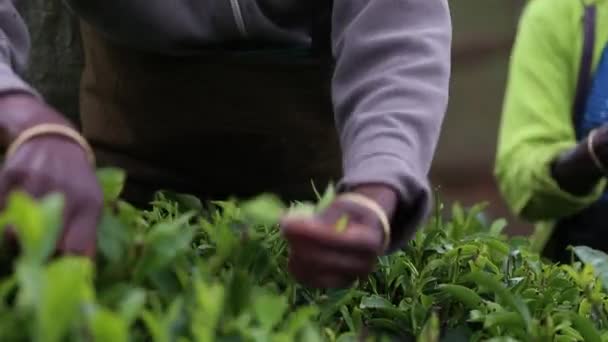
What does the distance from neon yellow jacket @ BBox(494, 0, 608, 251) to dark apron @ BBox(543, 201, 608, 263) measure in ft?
0.06

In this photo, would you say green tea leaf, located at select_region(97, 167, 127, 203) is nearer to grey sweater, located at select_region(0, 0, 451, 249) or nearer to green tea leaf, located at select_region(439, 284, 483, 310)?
grey sweater, located at select_region(0, 0, 451, 249)

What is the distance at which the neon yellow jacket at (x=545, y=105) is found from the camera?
7.63 ft

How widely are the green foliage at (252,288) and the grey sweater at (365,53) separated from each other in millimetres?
92

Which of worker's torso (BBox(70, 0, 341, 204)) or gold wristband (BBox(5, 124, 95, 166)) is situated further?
worker's torso (BBox(70, 0, 341, 204))

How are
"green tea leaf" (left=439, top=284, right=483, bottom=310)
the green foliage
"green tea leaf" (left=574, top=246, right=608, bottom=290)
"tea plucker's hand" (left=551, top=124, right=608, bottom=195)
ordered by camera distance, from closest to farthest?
the green foliage < "green tea leaf" (left=439, top=284, right=483, bottom=310) < "green tea leaf" (left=574, top=246, right=608, bottom=290) < "tea plucker's hand" (left=551, top=124, right=608, bottom=195)

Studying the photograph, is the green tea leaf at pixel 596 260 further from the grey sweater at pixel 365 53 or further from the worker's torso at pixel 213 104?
→ the worker's torso at pixel 213 104

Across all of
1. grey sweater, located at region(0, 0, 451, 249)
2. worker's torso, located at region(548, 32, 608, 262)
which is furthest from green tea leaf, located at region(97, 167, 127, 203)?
worker's torso, located at region(548, 32, 608, 262)

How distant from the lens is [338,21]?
1364 mm

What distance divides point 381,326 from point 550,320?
19cm

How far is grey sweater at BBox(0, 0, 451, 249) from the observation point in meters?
1.10

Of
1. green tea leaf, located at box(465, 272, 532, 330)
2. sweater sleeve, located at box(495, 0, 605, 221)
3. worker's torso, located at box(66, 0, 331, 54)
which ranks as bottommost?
sweater sleeve, located at box(495, 0, 605, 221)

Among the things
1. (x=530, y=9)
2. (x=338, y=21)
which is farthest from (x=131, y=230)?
(x=530, y=9)

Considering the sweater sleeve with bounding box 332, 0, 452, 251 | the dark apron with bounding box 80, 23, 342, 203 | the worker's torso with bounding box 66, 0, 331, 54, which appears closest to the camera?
the sweater sleeve with bounding box 332, 0, 452, 251

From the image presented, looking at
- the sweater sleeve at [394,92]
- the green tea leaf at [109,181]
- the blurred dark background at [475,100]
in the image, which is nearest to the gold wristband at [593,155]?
the sweater sleeve at [394,92]
